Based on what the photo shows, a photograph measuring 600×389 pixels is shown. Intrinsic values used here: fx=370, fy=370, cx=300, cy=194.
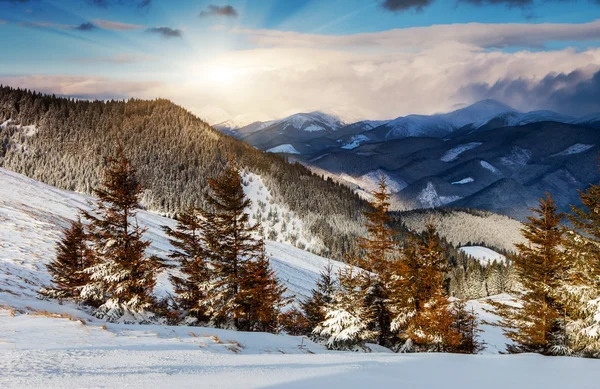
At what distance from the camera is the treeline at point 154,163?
149625mm

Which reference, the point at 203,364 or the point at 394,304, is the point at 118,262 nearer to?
the point at 203,364

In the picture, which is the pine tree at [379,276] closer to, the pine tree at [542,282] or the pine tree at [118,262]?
the pine tree at [542,282]

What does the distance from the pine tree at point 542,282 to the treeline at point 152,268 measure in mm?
13964

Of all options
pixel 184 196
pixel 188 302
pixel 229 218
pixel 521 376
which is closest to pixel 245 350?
pixel 521 376

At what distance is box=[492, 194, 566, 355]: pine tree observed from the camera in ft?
65.2

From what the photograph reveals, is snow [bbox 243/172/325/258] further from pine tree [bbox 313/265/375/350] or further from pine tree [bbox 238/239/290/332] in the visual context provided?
pine tree [bbox 313/265/375/350]

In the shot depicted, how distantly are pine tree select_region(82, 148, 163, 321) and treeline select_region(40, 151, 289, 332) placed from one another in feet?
0.12

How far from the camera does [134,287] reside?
712 inches

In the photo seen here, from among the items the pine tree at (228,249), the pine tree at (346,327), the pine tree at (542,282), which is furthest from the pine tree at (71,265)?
the pine tree at (542,282)

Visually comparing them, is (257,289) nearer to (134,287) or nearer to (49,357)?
(134,287)

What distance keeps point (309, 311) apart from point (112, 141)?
183 meters

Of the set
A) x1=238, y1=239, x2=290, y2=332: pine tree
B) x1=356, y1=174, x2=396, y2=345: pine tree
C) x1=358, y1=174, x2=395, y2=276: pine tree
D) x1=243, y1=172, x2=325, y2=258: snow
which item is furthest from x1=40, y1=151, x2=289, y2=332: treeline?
x1=243, y1=172, x2=325, y2=258: snow

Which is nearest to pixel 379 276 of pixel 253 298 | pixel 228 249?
pixel 253 298

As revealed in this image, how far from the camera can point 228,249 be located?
2106cm
